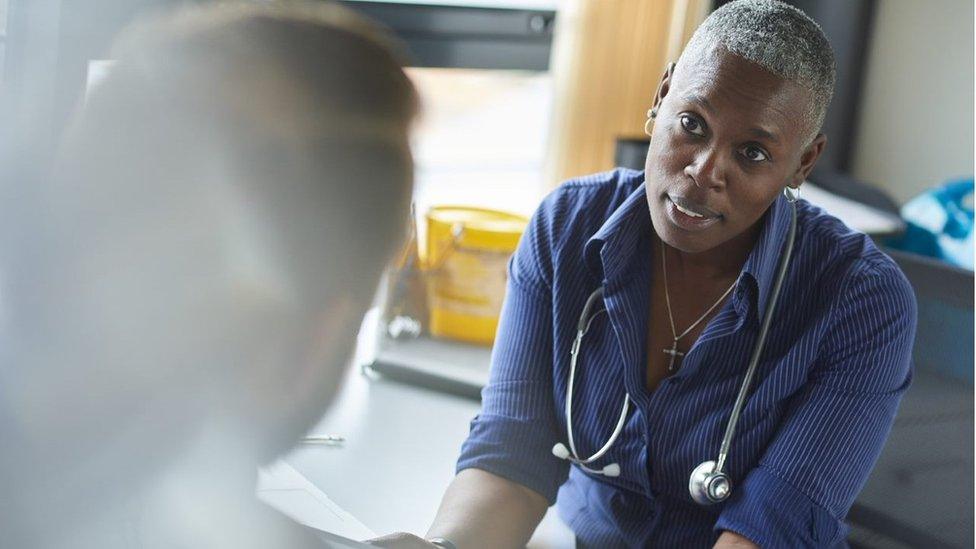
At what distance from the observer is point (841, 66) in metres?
3.28

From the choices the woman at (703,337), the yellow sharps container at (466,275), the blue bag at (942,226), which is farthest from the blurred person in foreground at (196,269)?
the blue bag at (942,226)

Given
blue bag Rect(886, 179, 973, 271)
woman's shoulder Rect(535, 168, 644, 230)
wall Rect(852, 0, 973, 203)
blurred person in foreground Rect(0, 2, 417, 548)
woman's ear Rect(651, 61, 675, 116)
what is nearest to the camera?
blurred person in foreground Rect(0, 2, 417, 548)

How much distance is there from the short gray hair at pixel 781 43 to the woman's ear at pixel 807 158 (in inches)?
1.0

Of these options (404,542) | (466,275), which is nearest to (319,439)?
(404,542)

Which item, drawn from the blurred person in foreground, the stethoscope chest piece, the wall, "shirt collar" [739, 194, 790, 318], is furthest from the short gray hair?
the wall

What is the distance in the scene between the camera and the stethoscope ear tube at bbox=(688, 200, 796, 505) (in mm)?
1076

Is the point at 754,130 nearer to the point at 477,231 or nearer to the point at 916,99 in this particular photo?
the point at 477,231

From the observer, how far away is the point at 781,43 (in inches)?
39.3

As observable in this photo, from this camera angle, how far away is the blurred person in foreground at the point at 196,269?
1.01ft

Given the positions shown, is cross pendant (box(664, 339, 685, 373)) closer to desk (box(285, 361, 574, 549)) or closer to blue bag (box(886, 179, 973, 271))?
desk (box(285, 361, 574, 549))

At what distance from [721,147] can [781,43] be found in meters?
0.10

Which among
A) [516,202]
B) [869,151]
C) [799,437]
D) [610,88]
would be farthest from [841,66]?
[799,437]

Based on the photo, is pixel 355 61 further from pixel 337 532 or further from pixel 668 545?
pixel 668 545

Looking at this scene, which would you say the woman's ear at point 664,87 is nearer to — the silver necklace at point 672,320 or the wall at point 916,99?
the silver necklace at point 672,320
